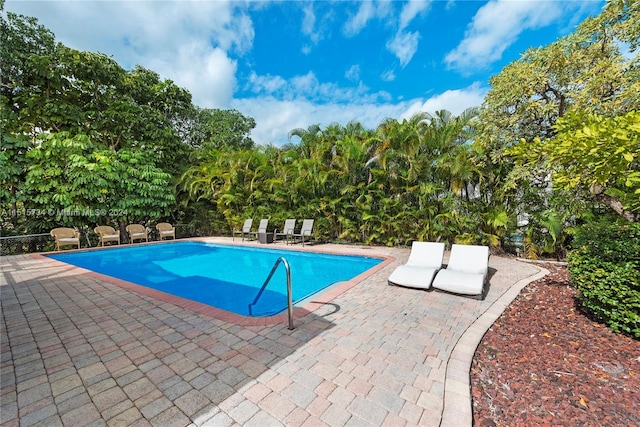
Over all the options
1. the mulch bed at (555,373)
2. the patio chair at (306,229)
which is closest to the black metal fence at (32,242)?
the patio chair at (306,229)

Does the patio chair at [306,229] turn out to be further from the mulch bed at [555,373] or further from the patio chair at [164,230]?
the mulch bed at [555,373]

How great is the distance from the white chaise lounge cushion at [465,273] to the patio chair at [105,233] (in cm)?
1391

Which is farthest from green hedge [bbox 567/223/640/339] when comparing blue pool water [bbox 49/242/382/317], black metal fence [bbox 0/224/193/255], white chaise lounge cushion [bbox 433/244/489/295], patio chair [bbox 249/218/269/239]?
black metal fence [bbox 0/224/193/255]

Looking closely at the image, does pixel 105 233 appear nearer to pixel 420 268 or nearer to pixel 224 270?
pixel 224 270

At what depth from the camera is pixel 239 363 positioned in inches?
108

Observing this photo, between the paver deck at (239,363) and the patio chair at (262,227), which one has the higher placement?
the patio chair at (262,227)

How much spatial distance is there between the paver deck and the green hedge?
3.56 feet

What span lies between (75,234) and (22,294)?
7.64 metres

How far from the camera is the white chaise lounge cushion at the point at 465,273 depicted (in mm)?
4613

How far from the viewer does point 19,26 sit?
11.1 meters

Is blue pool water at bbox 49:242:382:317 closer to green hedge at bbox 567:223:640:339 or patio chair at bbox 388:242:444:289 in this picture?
patio chair at bbox 388:242:444:289

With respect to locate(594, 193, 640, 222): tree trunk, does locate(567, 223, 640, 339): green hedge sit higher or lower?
lower

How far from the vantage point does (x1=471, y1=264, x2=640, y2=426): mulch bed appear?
206cm

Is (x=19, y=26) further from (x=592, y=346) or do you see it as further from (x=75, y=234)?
(x=592, y=346)
